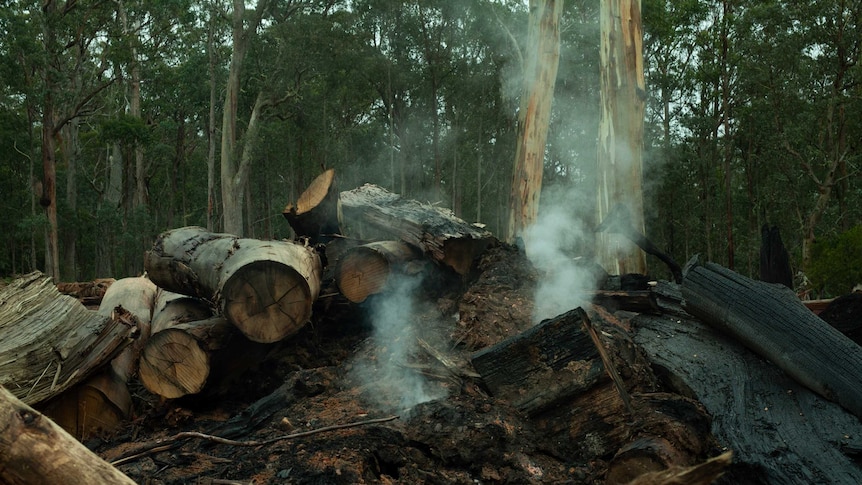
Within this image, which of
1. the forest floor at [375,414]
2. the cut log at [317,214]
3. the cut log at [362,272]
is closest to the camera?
→ the forest floor at [375,414]

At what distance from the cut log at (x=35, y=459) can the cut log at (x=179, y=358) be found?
8.74 feet

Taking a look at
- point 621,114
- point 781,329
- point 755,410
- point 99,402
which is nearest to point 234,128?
point 621,114

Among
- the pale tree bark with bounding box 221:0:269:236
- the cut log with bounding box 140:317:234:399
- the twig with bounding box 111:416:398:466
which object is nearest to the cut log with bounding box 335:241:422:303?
the cut log with bounding box 140:317:234:399

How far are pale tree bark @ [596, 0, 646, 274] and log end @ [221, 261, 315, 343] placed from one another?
5499 millimetres

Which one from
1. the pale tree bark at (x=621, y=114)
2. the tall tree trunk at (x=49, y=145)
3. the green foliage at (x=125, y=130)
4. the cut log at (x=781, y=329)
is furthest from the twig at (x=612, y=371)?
the green foliage at (x=125, y=130)

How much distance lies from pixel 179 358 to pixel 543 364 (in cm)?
255

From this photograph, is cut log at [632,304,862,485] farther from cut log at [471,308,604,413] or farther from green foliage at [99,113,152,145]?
green foliage at [99,113,152,145]

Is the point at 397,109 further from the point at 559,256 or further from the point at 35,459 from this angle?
the point at 35,459

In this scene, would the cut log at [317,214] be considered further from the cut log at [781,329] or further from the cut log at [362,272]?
the cut log at [781,329]

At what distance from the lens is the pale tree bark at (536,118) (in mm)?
11508

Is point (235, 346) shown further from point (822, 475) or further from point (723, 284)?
point (822, 475)

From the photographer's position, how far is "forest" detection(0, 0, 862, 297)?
21.8m

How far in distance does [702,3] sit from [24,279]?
2468 centimetres

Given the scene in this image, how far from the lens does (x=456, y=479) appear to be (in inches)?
141
